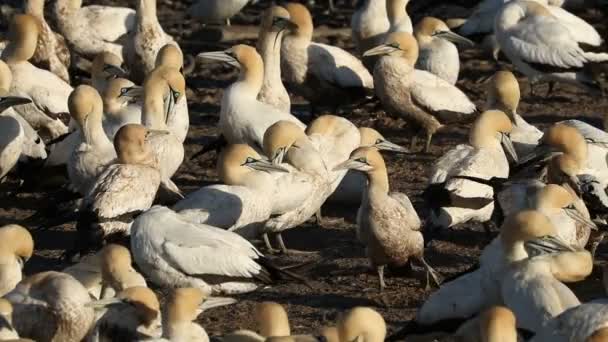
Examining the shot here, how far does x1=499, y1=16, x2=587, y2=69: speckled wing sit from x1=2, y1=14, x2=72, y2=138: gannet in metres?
3.80

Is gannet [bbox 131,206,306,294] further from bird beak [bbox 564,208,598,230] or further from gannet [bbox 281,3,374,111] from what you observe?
gannet [bbox 281,3,374,111]

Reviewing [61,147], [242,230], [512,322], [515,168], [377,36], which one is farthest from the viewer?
[377,36]

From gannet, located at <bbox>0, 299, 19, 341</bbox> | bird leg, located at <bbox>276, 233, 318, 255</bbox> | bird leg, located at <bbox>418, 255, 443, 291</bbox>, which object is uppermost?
gannet, located at <bbox>0, 299, 19, 341</bbox>

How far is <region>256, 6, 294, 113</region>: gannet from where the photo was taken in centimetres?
1234

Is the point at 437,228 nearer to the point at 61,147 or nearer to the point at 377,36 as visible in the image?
the point at 61,147

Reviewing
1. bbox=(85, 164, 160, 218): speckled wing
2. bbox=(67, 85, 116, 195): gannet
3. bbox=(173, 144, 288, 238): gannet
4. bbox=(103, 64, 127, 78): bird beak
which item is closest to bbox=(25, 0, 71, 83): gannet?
bbox=(103, 64, 127, 78): bird beak

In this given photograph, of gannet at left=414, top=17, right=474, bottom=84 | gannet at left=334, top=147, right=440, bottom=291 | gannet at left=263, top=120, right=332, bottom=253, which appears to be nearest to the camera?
gannet at left=334, top=147, right=440, bottom=291

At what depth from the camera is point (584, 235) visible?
941cm

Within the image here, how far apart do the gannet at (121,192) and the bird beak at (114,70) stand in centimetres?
246

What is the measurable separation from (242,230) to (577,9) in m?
8.42

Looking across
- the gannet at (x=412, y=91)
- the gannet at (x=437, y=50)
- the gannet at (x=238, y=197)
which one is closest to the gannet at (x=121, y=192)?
the gannet at (x=238, y=197)

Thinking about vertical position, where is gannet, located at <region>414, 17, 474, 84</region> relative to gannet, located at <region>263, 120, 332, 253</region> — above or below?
below

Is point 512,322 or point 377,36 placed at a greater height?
point 512,322

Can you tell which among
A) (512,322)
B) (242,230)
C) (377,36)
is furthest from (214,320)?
(377,36)
